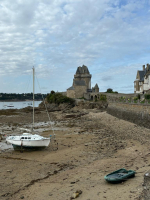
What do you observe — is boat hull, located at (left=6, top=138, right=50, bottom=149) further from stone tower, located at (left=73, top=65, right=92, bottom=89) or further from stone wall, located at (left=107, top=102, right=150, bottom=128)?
stone tower, located at (left=73, top=65, right=92, bottom=89)

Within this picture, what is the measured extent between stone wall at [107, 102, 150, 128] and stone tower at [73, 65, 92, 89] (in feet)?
156

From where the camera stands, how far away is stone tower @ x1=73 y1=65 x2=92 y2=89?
3076 inches

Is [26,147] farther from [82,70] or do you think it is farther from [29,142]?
[82,70]

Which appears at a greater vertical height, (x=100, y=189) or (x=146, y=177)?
(x=146, y=177)

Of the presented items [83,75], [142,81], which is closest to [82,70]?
[83,75]

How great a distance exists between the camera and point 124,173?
739cm

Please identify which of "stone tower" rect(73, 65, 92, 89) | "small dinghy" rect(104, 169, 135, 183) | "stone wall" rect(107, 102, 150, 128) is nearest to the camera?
"small dinghy" rect(104, 169, 135, 183)

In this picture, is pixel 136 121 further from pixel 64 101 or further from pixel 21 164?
pixel 64 101

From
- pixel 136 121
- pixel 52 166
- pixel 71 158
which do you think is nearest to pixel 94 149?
pixel 71 158

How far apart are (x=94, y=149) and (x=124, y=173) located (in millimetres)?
5720

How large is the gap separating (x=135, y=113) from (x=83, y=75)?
56.5m

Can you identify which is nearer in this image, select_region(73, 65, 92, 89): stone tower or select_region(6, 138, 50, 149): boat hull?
select_region(6, 138, 50, 149): boat hull

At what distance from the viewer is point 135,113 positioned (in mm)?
23141

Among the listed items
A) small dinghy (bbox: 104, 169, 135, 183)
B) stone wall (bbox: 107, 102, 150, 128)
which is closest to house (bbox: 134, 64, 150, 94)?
stone wall (bbox: 107, 102, 150, 128)
